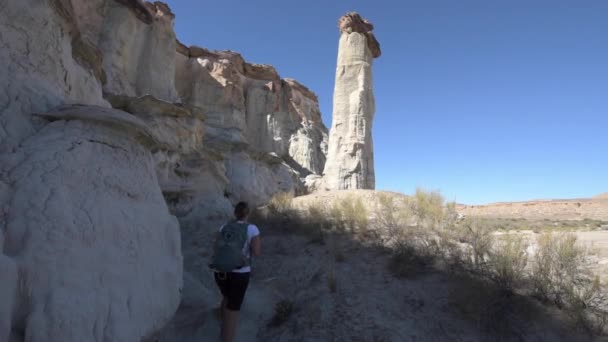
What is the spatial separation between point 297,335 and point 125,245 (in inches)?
75.3

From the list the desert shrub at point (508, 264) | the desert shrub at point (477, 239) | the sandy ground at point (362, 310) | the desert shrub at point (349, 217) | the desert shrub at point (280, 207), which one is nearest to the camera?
the sandy ground at point (362, 310)

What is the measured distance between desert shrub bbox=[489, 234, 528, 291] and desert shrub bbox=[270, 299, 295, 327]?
246cm

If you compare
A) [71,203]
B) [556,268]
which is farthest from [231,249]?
[556,268]

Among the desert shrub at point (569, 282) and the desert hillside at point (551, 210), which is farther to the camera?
the desert hillside at point (551, 210)

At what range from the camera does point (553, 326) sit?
3.18 metres

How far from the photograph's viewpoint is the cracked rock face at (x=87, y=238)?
1.98m

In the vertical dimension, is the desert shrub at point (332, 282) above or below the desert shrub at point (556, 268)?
below

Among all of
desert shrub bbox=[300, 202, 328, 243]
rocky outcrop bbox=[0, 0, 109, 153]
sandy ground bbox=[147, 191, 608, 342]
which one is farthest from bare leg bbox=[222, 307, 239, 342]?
desert shrub bbox=[300, 202, 328, 243]

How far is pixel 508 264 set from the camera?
3.93m

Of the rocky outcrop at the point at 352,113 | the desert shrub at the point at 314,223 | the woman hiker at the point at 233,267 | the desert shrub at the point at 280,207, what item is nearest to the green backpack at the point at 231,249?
the woman hiker at the point at 233,267

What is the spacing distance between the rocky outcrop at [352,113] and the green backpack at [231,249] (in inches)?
543

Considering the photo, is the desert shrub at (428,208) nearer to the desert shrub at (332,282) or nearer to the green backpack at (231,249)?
the desert shrub at (332,282)

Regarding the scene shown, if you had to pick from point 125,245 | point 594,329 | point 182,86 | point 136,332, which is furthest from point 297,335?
point 182,86

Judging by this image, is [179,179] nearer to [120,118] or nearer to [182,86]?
[120,118]
